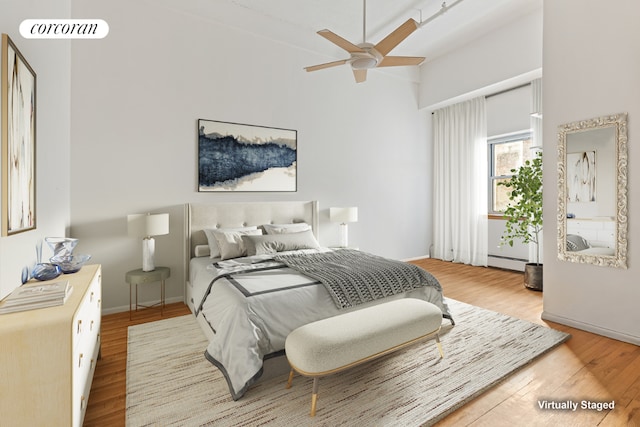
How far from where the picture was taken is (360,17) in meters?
4.15

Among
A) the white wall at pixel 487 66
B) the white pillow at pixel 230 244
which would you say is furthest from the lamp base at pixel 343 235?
the white wall at pixel 487 66

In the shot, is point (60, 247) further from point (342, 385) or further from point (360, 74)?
point (360, 74)

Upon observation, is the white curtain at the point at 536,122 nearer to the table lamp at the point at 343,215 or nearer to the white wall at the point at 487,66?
the white wall at the point at 487,66

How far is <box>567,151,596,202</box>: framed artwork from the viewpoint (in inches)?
112

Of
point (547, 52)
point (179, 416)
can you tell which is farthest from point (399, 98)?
point (179, 416)

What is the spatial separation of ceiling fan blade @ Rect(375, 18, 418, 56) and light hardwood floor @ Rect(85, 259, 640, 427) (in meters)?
2.70

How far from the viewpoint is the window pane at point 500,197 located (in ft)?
17.6

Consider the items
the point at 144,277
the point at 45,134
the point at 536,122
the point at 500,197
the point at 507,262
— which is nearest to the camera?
the point at 45,134

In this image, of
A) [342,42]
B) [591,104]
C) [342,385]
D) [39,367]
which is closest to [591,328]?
[591,104]

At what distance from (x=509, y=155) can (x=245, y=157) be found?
4347 millimetres

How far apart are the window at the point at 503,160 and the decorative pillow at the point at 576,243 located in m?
2.41

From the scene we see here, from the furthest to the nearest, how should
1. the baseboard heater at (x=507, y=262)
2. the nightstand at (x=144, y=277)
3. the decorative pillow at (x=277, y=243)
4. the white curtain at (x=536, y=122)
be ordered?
the baseboard heater at (x=507, y=262) → the white curtain at (x=536, y=122) → the decorative pillow at (x=277, y=243) → the nightstand at (x=144, y=277)

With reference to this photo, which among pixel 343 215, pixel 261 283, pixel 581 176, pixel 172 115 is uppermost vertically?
pixel 172 115

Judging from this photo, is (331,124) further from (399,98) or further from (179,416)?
(179,416)
